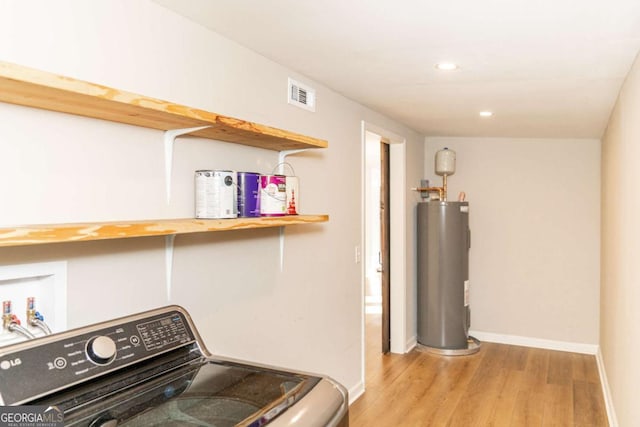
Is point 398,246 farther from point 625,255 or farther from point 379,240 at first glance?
point 379,240

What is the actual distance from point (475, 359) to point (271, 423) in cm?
380

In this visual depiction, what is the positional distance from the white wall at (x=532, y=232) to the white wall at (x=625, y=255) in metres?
1.38

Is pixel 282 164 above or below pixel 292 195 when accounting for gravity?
above

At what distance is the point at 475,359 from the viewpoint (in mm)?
4555

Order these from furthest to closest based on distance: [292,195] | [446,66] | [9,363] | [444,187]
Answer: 1. [444,187]
2. [446,66]
3. [292,195]
4. [9,363]

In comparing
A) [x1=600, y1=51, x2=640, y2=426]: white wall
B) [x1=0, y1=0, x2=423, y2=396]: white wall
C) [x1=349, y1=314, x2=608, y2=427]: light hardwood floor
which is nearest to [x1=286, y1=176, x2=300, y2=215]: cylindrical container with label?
[x1=0, y1=0, x2=423, y2=396]: white wall

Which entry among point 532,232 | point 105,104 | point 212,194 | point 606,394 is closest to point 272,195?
point 212,194

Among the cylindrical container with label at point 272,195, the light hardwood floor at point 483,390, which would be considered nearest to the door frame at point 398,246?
the light hardwood floor at point 483,390

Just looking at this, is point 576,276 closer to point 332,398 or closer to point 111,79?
point 332,398

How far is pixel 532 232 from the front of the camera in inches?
196

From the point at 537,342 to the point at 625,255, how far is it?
2620mm

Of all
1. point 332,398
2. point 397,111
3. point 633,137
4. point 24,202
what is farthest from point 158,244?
point 397,111

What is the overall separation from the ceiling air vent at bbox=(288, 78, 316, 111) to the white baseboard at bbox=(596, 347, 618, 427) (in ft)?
8.48

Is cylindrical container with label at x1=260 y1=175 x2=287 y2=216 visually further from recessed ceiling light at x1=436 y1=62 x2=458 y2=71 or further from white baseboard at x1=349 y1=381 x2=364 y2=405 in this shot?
white baseboard at x1=349 y1=381 x2=364 y2=405
